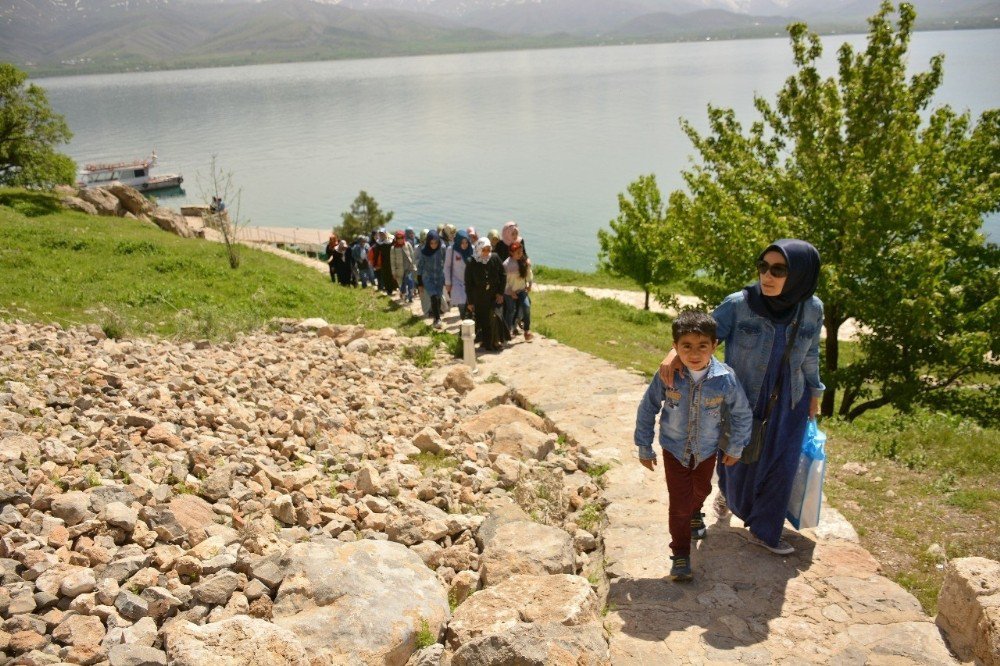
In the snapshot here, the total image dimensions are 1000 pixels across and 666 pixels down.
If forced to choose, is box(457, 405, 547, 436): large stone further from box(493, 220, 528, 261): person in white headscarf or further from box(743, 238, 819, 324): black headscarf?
box(493, 220, 528, 261): person in white headscarf

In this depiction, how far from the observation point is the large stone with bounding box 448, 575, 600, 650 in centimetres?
376

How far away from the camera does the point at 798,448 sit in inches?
186

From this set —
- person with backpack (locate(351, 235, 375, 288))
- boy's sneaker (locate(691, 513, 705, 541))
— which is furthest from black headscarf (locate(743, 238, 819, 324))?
person with backpack (locate(351, 235, 375, 288))

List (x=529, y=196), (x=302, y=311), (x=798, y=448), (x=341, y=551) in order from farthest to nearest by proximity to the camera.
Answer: (x=529, y=196), (x=302, y=311), (x=798, y=448), (x=341, y=551)

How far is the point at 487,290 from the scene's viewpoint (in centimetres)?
1153

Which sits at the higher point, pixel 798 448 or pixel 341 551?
pixel 798 448

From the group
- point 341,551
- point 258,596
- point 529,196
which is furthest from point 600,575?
point 529,196

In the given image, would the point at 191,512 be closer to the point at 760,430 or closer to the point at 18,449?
the point at 18,449

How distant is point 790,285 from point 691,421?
3.43ft

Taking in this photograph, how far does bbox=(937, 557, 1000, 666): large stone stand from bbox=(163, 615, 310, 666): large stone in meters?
3.39

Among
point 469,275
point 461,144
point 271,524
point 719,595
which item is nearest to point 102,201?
point 469,275

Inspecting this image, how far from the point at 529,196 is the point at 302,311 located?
5668cm

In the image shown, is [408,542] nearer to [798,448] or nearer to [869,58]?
[798,448]

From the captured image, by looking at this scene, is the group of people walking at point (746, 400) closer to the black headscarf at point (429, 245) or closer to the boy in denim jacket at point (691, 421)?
the boy in denim jacket at point (691, 421)
